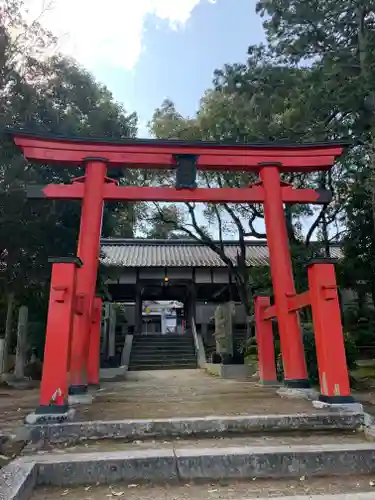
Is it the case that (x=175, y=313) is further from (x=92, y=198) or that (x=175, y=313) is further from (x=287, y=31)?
(x=92, y=198)

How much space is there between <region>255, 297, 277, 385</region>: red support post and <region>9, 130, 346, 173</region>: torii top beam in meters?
2.58

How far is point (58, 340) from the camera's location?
4.45 m

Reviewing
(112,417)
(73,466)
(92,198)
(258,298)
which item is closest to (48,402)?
(112,417)

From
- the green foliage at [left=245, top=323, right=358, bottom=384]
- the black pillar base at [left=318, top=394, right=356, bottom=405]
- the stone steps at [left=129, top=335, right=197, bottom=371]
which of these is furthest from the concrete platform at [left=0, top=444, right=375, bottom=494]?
the stone steps at [left=129, top=335, right=197, bottom=371]

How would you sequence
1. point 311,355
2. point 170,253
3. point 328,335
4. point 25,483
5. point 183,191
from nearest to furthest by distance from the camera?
point 25,483, point 328,335, point 183,191, point 311,355, point 170,253

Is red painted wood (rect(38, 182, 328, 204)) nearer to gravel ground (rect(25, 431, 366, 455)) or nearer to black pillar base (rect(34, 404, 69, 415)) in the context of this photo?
black pillar base (rect(34, 404, 69, 415))

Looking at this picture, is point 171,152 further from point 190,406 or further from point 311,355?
point 311,355

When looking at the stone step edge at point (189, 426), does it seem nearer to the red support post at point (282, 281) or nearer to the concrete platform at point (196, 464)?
the concrete platform at point (196, 464)

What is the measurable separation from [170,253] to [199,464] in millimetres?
18592

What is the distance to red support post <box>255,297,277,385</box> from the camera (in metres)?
7.37

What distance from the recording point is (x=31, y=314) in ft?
39.3

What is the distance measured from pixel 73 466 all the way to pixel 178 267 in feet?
53.3

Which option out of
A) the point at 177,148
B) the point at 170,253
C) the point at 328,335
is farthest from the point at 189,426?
the point at 170,253

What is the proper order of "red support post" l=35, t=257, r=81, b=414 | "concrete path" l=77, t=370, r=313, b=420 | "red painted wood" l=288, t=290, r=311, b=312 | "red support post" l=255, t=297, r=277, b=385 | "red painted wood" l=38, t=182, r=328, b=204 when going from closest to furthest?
1. "red support post" l=35, t=257, r=81, b=414
2. "concrete path" l=77, t=370, r=313, b=420
3. "red painted wood" l=288, t=290, r=311, b=312
4. "red painted wood" l=38, t=182, r=328, b=204
5. "red support post" l=255, t=297, r=277, b=385
